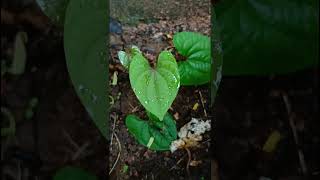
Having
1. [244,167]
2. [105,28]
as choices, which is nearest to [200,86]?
[105,28]

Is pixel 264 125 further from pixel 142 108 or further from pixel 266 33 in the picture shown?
pixel 142 108

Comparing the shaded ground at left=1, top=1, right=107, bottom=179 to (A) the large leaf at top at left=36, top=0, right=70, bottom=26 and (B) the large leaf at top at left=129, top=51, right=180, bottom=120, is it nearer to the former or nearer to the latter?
(A) the large leaf at top at left=36, top=0, right=70, bottom=26

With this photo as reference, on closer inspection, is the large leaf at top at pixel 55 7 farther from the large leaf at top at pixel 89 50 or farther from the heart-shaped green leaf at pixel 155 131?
the heart-shaped green leaf at pixel 155 131

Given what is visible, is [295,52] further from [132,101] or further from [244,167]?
[132,101]

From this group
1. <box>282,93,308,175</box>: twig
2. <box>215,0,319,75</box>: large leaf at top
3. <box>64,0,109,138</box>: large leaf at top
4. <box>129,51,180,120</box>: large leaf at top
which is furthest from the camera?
<box>282,93,308,175</box>: twig

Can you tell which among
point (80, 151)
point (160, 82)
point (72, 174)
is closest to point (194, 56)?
point (160, 82)

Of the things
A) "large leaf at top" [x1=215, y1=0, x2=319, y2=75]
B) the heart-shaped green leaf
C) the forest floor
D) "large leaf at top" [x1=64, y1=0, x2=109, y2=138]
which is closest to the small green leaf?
the forest floor
